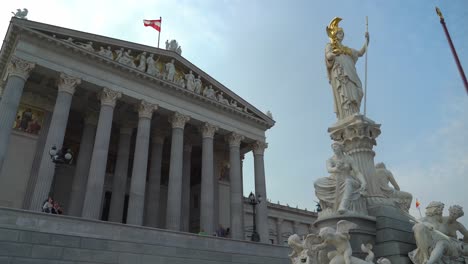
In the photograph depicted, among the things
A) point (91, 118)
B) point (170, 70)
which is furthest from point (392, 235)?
point (91, 118)

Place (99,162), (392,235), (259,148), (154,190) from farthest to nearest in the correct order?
(259,148), (154,190), (99,162), (392,235)

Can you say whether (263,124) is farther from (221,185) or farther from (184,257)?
(184,257)

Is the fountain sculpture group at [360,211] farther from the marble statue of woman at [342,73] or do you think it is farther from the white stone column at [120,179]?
the white stone column at [120,179]

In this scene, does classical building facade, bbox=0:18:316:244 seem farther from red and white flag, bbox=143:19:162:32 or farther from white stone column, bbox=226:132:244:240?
red and white flag, bbox=143:19:162:32

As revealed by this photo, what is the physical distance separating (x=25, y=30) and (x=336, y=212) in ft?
73.3

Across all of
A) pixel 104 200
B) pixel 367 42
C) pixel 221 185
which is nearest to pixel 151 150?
pixel 104 200

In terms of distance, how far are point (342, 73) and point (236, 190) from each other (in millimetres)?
19871

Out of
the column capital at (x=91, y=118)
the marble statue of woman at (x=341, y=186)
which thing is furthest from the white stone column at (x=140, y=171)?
the marble statue of woman at (x=341, y=186)

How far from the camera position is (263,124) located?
33594mm

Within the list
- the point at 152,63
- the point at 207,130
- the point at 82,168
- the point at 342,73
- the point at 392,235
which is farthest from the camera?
the point at 207,130

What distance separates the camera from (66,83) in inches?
910

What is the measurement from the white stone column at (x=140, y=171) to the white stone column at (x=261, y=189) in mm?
9879

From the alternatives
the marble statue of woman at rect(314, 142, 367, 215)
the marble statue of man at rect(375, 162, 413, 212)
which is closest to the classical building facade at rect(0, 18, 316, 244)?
the marble statue of woman at rect(314, 142, 367, 215)

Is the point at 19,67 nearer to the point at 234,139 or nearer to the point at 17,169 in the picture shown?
the point at 17,169
